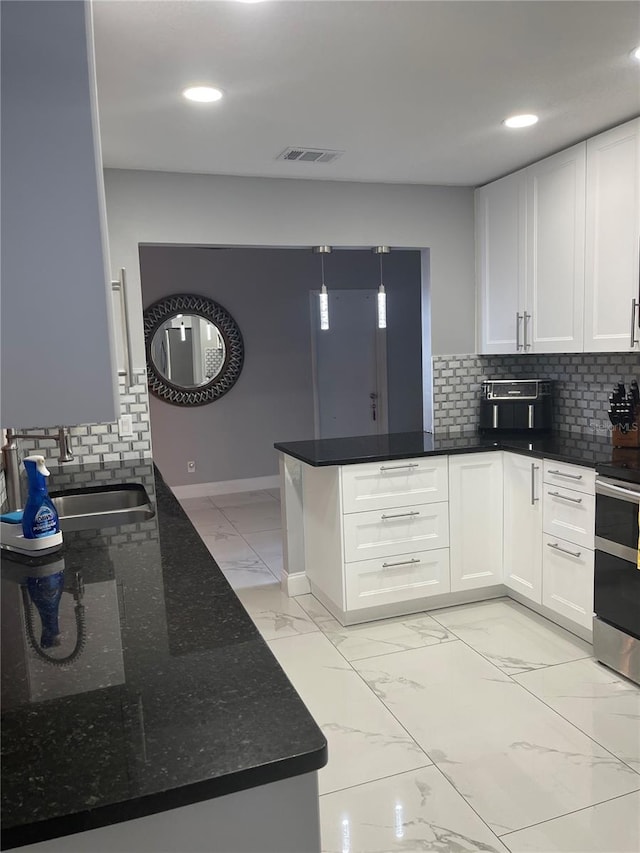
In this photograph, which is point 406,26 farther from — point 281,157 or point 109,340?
point 109,340

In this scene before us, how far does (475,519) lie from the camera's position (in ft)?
11.5

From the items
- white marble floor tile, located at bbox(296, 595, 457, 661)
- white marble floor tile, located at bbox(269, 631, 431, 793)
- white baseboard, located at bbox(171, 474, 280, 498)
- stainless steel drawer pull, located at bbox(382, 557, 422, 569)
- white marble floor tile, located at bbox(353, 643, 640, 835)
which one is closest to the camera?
white marble floor tile, located at bbox(353, 643, 640, 835)

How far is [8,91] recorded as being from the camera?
70 cm

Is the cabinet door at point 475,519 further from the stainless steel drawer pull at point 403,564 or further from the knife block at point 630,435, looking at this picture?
the knife block at point 630,435

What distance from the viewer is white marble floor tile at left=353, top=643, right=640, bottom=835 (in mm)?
2039

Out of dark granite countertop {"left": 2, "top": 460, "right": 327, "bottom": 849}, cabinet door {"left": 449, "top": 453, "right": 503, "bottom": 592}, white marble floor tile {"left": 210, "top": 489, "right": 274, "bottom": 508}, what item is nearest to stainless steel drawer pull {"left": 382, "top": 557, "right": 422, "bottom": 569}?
cabinet door {"left": 449, "top": 453, "right": 503, "bottom": 592}

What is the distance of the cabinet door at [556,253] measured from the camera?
3244mm

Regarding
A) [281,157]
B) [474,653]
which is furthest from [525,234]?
[474,653]

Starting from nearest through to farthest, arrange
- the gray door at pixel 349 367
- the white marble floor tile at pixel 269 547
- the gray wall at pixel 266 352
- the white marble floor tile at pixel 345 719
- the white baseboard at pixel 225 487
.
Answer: the white marble floor tile at pixel 345 719
the white marble floor tile at pixel 269 547
the gray wall at pixel 266 352
the white baseboard at pixel 225 487
the gray door at pixel 349 367

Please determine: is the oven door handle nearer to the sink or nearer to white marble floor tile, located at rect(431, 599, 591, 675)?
white marble floor tile, located at rect(431, 599, 591, 675)

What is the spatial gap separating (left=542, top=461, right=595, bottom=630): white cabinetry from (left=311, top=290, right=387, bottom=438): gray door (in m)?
3.76

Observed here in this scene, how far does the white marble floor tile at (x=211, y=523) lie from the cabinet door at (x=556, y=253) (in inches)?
111

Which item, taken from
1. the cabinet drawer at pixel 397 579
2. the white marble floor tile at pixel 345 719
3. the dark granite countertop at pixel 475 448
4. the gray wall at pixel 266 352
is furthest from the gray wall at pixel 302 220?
the gray wall at pixel 266 352

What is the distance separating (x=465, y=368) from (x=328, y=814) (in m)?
2.77
